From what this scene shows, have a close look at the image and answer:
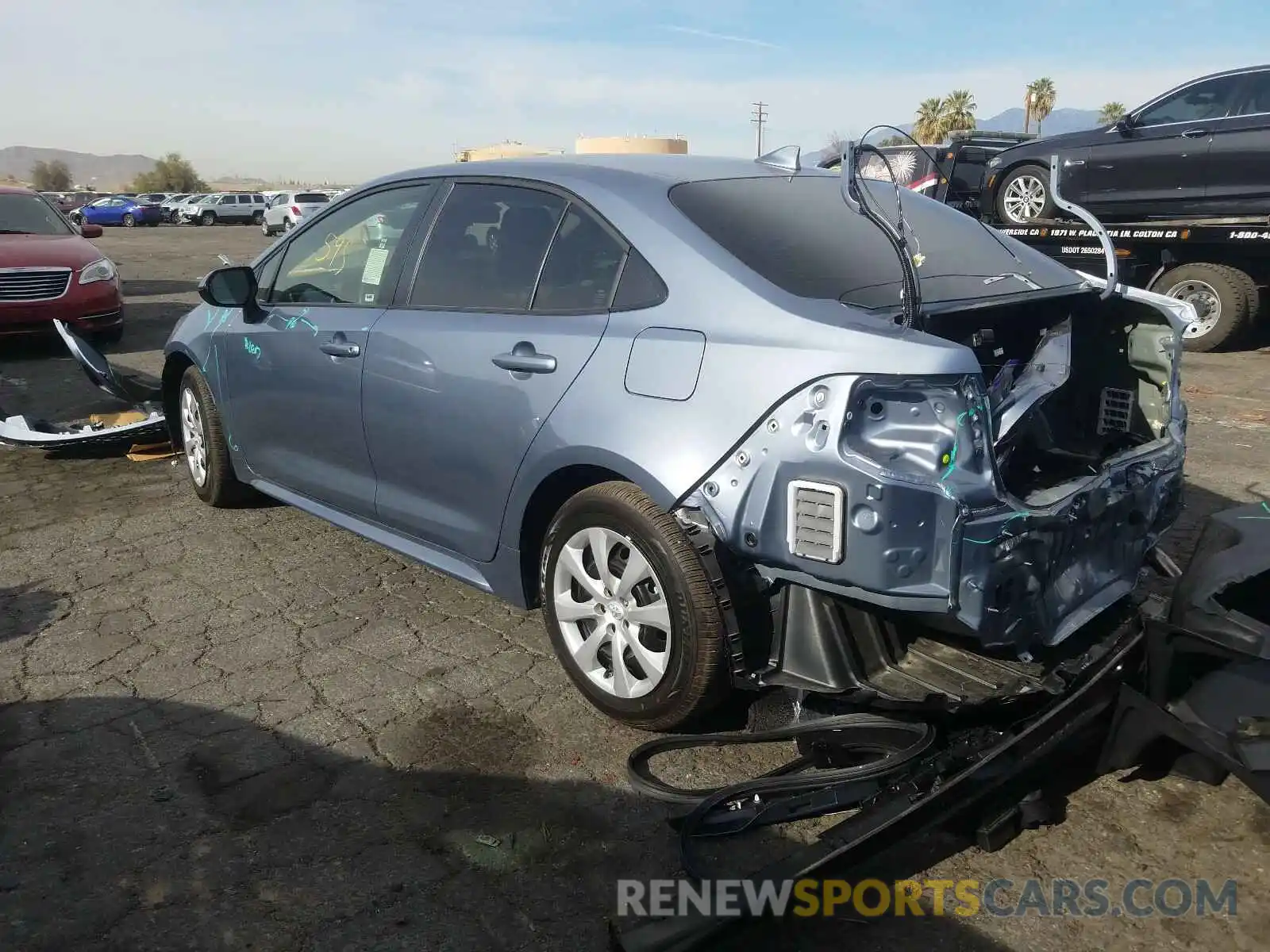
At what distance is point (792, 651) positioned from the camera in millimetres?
2693

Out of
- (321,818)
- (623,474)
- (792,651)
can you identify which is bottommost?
(321,818)

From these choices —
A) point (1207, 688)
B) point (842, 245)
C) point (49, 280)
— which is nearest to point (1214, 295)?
point (842, 245)

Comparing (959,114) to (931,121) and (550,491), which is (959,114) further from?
(550,491)

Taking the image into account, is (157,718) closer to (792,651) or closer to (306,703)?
(306,703)

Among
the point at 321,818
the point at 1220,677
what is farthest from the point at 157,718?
the point at 1220,677

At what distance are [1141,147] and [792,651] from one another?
9139 millimetres

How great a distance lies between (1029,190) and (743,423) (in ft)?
31.4

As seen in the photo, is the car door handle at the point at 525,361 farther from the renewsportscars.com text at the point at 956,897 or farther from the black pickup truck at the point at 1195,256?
the black pickup truck at the point at 1195,256

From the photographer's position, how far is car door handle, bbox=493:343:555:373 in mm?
3117

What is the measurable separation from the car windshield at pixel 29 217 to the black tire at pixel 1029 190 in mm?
9937

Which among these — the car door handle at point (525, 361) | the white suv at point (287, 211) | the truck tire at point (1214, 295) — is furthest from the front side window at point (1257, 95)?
the white suv at point (287, 211)

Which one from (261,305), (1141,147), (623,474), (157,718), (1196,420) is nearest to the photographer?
(623,474)

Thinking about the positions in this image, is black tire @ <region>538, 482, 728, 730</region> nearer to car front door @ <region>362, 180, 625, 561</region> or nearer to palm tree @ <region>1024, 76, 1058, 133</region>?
car front door @ <region>362, 180, 625, 561</region>

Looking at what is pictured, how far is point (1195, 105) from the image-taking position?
9445 mm
